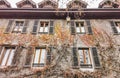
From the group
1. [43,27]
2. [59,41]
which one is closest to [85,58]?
[59,41]

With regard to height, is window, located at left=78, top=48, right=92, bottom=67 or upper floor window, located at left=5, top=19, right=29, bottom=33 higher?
upper floor window, located at left=5, top=19, right=29, bottom=33

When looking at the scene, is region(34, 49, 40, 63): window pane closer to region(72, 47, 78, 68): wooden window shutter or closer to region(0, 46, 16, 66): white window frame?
region(0, 46, 16, 66): white window frame

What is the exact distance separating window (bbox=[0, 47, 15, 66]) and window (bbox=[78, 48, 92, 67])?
4.46 m

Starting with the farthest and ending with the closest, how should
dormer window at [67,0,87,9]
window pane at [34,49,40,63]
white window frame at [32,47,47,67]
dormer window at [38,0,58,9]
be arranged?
dormer window at [38,0,58,9], dormer window at [67,0,87,9], window pane at [34,49,40,63], white window frame at [32,47,47,67]

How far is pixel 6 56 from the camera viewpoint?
10.9 m

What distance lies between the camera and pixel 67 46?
450 inches

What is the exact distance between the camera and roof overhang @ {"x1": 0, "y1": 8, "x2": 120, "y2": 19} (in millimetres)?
13578

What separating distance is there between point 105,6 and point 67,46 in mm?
6037

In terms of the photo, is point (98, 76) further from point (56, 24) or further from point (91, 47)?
point (56, 24)

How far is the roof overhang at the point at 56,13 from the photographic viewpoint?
13578mm

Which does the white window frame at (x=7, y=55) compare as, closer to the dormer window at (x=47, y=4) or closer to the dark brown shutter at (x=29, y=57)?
the dark brown shutter at (x=29, y=57)

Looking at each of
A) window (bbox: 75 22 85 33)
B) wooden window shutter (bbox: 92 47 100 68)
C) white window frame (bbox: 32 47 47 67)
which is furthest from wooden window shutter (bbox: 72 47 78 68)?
window (bbox: 75 22 85 33)

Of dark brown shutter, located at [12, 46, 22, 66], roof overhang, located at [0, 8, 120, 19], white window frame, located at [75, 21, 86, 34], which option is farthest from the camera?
roof overhang, located at [0, 8, 120, 19]

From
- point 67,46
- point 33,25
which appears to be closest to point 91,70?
point 67,46
